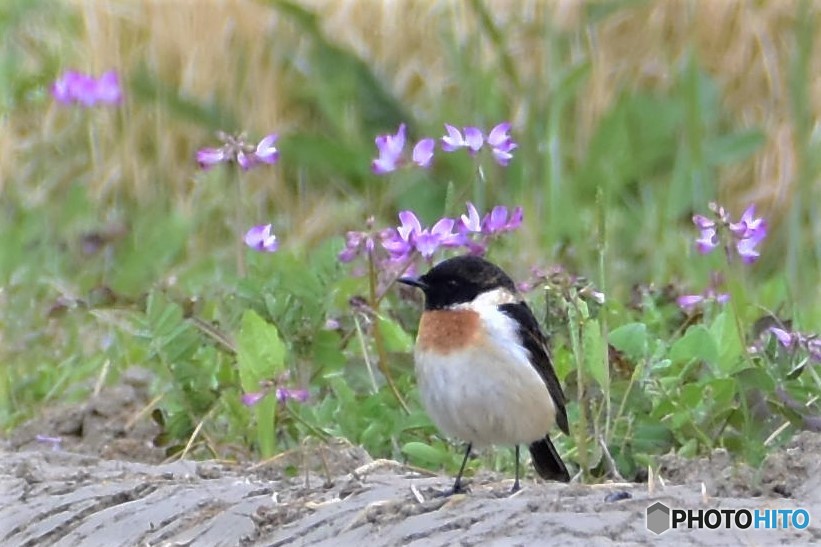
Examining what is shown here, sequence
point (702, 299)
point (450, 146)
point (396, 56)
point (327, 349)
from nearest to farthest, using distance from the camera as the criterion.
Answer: point (450, 146), point (327, 349), point (702, 299), point (396, 56)

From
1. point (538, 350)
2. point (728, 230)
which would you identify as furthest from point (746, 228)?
point (538, 350)

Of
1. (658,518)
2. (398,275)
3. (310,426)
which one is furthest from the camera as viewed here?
(398,275)

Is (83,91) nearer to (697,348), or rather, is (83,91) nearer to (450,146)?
(450,146)

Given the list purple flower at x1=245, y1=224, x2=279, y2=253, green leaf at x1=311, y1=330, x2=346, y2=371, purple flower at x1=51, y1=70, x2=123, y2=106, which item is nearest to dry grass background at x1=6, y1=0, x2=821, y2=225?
purple flower at x1=51, y1=70, x2=123, y2=106

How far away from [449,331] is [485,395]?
0.68ft

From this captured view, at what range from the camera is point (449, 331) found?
13.7ft

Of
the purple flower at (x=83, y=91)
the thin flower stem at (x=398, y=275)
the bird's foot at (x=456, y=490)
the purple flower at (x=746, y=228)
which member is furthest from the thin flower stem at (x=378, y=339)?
the purple flower at (x=83, y=91)

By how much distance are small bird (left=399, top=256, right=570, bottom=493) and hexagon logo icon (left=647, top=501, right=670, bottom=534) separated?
70 cm

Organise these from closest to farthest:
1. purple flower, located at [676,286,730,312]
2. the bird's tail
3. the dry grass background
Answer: the bird's tail
purple flower, located at [676,286,730,312]
the dry grass background

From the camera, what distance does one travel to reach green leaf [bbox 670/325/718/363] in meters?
4.63

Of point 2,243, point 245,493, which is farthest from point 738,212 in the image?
point 245,493

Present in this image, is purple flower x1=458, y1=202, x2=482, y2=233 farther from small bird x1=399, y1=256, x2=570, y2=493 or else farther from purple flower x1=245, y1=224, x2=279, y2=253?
purple flower x1=245, y1=224, x2=279, y2=253

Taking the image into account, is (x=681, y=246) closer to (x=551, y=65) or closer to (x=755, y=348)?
(x=551, y=65)

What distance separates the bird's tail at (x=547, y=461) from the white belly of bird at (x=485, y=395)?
0.16m
